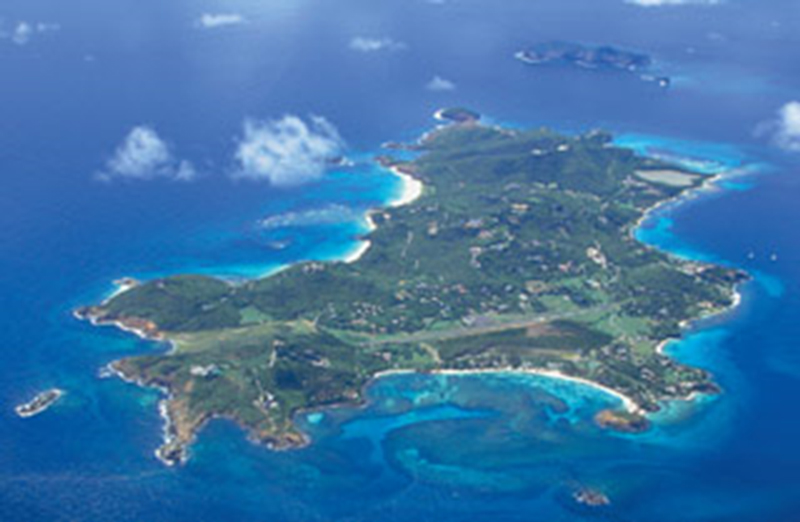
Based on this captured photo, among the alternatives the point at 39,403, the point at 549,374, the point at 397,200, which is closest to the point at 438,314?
the point at 549,374

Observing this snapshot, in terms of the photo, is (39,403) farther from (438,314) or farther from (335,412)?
(438,314)

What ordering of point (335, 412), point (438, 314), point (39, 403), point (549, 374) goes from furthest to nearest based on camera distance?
point (438, 314) → point (549, 374) → point (335, 412) → point (39, 403)

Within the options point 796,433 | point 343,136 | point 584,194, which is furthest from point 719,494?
point 343,136

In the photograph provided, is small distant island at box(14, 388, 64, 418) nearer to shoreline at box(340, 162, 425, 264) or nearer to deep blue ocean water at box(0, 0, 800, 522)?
deep blue ocean water at box(0, 0, 800, 522)

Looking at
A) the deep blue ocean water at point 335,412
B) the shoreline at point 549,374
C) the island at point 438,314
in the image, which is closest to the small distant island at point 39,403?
the deep blue ocean water at point 335,412

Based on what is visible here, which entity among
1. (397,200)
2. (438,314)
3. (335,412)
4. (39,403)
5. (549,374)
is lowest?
(39,403)

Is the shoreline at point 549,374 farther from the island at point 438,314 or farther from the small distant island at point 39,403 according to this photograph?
the small distant island at point 39,403

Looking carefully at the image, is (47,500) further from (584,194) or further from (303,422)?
(584,194)
